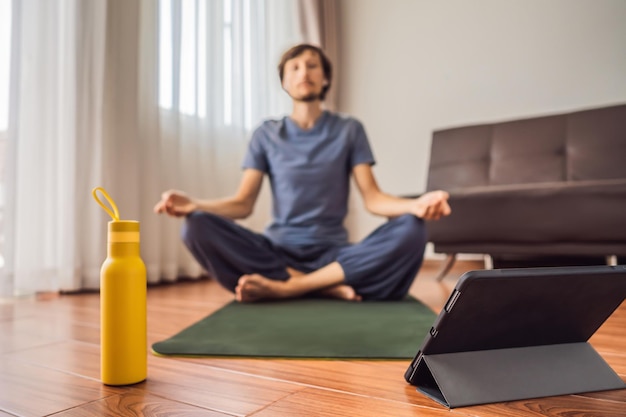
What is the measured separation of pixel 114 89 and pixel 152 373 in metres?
1.40

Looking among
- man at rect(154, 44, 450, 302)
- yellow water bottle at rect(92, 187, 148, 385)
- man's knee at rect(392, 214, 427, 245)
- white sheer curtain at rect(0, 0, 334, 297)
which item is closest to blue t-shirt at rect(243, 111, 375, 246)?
man at rect(154, 44, 450, 302)

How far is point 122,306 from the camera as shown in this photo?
686mm

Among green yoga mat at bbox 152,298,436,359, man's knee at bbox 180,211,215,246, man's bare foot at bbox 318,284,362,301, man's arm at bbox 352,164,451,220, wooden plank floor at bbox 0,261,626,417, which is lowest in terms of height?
wooden plank floor at bbox 0,261,626,417

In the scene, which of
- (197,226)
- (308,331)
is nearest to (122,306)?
(308,331)

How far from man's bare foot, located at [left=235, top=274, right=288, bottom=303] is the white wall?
1787 mm

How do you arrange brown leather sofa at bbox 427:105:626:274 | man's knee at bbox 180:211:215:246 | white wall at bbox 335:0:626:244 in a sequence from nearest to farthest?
man's knee at bbox 180:211:215:246
brown leather sofa at bbox 427:105:626:274
white wall at bbox 335:0:626:244

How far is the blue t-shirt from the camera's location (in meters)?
1.69

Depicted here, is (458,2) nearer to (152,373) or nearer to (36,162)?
Answer: (36,162)

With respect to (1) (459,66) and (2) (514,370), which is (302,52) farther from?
(1) (459,66)


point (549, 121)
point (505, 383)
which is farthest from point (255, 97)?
point (505, 383)

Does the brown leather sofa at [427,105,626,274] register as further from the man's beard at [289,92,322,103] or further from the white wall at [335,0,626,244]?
the man's beard at [289,92,322,103]

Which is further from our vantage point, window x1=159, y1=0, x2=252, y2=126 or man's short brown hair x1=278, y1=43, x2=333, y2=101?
window x1=159, y1=0, x2=252, y2=126

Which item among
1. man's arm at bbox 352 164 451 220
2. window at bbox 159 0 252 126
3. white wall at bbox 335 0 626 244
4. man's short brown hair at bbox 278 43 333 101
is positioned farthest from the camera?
white wall at bbox 335 0 626 244

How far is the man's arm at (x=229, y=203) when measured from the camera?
1.38 m
